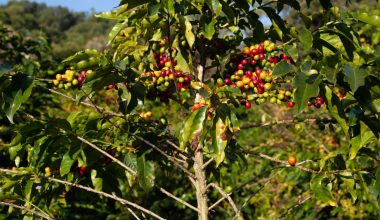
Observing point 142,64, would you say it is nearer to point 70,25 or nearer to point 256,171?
point 256,171

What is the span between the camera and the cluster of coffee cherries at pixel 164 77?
209 cm

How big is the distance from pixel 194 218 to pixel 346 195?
69.4 inches

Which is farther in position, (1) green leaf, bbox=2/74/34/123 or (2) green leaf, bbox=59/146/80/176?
(2) green leaf, bbox=59/146/80/176

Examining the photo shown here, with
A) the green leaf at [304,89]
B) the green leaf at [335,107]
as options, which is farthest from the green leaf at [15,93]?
the green leaf at [335,107]

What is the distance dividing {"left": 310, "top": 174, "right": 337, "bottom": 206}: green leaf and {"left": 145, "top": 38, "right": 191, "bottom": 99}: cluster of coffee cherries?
68 cm

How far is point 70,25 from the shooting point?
213 feet

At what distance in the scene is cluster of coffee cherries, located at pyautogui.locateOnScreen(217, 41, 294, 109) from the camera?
192cm

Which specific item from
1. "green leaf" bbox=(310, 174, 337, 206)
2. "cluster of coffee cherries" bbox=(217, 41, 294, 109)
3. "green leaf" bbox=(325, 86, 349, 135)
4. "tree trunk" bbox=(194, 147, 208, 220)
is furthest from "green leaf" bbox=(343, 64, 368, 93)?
"tree trunk" bbox=(194, 147, 208, 220)

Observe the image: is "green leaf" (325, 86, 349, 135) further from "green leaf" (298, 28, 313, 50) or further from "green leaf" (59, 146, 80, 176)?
"green leaf" (59, 146, 80, 176)

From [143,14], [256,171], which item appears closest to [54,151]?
[143,14]

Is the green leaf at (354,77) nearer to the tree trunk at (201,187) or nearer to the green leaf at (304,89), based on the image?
the green leaf at (304,89)

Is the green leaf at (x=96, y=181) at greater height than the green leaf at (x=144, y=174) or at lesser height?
lesser

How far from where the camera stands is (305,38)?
1775 mm

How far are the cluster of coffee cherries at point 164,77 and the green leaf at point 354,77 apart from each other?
690 mm
